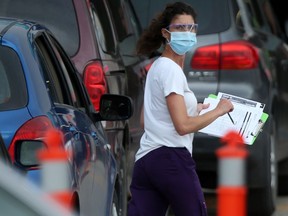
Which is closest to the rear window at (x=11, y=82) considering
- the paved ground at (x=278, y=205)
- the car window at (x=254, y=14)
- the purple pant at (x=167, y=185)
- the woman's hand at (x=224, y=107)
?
the purple pant at (x=167, y=185)

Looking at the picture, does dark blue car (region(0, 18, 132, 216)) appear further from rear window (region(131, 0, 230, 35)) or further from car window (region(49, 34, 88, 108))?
rear window (region(131, 0, 230, 35))

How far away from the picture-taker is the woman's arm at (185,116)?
5.83 meters

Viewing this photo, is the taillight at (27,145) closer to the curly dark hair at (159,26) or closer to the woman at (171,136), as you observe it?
the woman at (171,136)

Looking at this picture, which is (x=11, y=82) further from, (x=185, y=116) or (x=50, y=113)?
(x=185, y=116)

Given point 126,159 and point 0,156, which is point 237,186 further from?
point 126,159

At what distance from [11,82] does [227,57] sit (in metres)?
4.27

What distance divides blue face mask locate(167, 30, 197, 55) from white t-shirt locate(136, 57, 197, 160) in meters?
0.08

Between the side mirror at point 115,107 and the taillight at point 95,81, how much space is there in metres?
1.42

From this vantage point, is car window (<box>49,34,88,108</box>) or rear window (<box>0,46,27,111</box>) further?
car window (<box>49,34,88,108</box>)

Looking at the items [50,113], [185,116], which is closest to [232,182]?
[50,113]

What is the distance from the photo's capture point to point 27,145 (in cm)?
504

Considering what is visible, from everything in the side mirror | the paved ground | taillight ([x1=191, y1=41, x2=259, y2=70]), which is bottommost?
the paved ground

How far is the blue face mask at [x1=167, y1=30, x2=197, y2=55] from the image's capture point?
6070 mm

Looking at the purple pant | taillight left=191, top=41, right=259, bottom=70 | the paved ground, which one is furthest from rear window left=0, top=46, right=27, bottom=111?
the paved ground
